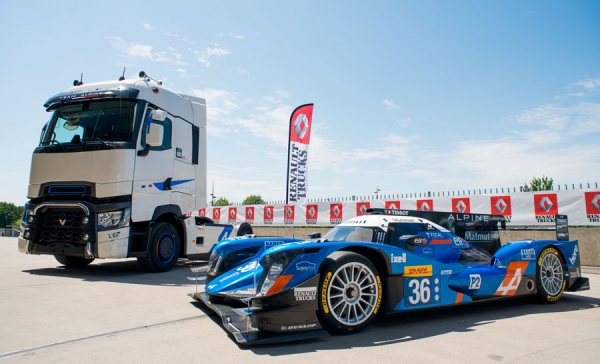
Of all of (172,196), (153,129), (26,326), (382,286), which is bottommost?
(26,326)

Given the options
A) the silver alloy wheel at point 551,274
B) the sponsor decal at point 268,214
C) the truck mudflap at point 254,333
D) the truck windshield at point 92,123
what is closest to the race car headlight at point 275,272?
the truck mudflap at point 254,333

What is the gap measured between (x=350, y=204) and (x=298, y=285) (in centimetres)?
1175

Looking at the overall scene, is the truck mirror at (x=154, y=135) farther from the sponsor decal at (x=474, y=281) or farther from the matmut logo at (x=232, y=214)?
the matmut logo at (x=232, y=214)

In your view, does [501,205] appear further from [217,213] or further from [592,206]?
[217,213]

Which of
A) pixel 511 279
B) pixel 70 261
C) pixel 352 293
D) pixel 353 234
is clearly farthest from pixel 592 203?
pixel 70 261

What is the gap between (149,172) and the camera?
8016mm

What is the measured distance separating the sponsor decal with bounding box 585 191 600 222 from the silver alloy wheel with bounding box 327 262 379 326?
8594mm

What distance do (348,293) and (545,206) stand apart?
9082mm

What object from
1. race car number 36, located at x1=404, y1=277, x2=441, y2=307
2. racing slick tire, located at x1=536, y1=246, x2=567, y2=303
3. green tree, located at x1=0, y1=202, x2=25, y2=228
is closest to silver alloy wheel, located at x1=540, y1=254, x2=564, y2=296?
racing slick tire, located at x1=536, y1=246, x2=567, y2=303

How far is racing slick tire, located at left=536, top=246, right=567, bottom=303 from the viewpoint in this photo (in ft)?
17.6

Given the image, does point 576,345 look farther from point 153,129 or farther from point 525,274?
point 153,129

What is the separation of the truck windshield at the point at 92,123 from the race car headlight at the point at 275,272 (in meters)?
5.07

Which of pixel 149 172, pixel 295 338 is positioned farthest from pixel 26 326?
pixel 149 172

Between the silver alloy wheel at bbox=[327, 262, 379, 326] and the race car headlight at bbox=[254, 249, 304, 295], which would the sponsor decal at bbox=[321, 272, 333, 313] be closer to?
the silver alloy wheel at bbox=[327, 262, 379, 326]
